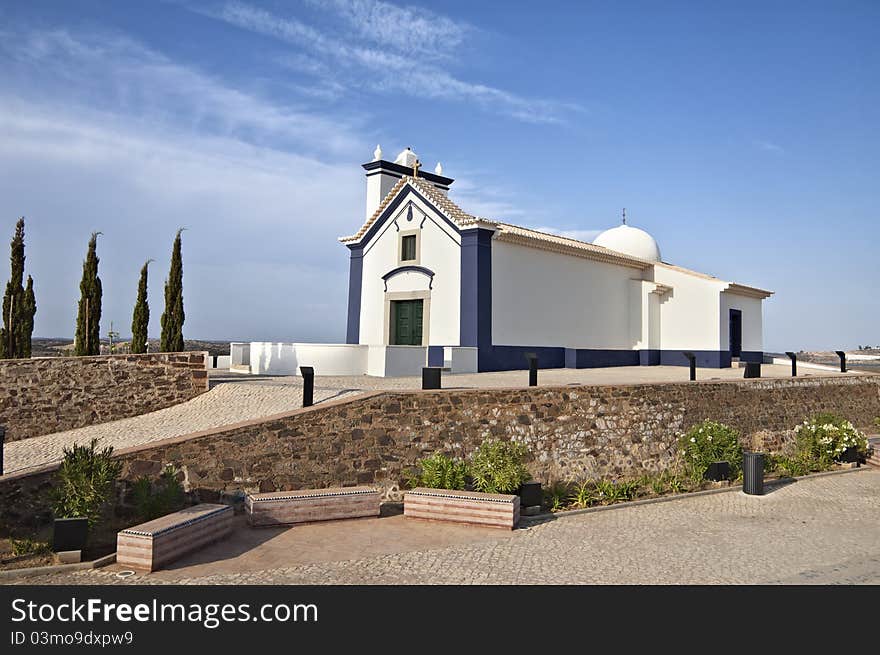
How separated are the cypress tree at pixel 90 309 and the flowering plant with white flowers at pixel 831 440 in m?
20.2

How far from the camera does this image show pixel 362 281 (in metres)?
24.8

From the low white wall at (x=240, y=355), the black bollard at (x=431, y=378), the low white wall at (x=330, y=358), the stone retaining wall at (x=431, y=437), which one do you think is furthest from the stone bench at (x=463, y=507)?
the low white wall at (x=240, y=355)

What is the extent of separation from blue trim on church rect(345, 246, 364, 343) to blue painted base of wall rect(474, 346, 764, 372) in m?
4.94

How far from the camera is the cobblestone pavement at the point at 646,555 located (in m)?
7.98

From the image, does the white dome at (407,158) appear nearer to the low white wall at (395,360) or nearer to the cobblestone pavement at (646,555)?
the low white wall at (395,360)

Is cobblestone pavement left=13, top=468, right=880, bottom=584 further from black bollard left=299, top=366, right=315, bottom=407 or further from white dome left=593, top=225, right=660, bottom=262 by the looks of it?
white dome left=593, top=225, right=660, bottom=262

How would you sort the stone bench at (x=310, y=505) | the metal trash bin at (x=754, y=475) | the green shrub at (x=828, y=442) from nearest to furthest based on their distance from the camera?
the stone bench at (x=310, y=505) < the metal trash bin at (x=754, y=475) < the green shrub at (x=828, y=442)

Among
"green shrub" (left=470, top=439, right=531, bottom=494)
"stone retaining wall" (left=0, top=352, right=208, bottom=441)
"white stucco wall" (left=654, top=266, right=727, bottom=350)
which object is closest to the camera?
"green shrub" (left=470, top=439, right=531, bottom=494)

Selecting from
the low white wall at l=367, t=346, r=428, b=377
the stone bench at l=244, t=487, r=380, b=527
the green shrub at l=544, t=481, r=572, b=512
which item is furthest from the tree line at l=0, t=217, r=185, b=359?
the green shrub at l=544, t=481, r=572, b=512

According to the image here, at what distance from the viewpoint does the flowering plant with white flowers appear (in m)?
17.4

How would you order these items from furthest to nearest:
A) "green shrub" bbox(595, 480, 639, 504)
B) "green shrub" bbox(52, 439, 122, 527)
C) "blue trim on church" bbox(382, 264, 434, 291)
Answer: "blue trim on church" bbox(382, 264, 434, 291) → "green shrub" bbox(595, 480, 639, 504) → "green shrub" bbox(52, 439, 122, 527)

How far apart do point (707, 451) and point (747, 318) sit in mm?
17669

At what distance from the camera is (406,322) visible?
23.2 meters
